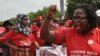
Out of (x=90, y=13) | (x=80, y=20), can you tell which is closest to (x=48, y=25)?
(x=80, y=20)

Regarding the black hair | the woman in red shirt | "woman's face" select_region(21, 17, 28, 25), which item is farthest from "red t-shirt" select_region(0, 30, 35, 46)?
the black hair

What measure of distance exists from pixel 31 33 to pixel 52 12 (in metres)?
4.83

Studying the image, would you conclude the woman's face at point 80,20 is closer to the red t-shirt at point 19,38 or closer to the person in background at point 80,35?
the person in background at point 80,35

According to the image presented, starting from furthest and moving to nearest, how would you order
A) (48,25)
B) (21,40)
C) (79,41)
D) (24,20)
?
(24,20) → (21,40) → (79,41) → (48,25)

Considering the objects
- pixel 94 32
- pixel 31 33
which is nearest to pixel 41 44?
pixel 31 33

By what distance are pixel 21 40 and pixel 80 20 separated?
168 inches

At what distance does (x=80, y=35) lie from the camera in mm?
4969

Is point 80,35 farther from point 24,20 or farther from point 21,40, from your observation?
point 24,20

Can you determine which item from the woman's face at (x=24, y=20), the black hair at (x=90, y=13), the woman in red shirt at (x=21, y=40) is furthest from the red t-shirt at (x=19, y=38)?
the black hair at (x=90, y=13)

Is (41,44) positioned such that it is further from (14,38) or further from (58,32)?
(58,32)

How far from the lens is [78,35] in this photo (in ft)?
16.3

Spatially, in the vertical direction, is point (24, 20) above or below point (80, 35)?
below

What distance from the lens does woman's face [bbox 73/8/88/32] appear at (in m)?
4.84

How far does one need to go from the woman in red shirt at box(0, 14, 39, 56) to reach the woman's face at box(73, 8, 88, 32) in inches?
159
